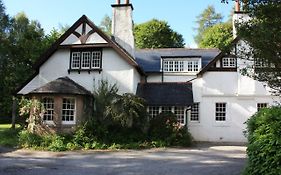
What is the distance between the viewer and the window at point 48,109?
21.8 metres

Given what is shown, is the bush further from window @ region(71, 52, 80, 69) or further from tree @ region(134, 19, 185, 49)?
tree @ region(134, 19, 185, 49)

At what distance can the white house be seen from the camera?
23922 millimetres

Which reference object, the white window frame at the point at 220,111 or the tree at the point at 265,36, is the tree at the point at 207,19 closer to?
the white window frame at the point at 220,111

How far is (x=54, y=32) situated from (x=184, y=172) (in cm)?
2554

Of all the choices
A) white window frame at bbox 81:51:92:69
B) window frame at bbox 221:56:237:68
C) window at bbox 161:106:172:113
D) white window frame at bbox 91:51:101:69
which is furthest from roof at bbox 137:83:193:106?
white window frame at bbox 81:51:92:69

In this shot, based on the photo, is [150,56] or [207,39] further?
[207,39]

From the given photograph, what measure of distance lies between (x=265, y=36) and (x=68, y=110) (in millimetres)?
14303

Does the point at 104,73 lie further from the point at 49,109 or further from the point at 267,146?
the point at 267,146

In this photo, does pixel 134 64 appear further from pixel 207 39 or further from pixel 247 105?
pixel 207 39

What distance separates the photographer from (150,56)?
3012cm

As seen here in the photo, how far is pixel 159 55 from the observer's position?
2992cm

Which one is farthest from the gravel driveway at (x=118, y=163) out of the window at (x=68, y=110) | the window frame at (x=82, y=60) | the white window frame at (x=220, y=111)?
the white window frame at (x=220, y=111)

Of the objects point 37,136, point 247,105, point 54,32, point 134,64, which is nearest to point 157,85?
point 134,64

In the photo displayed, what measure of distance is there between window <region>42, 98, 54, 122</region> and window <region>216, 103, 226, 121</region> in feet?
38.5
